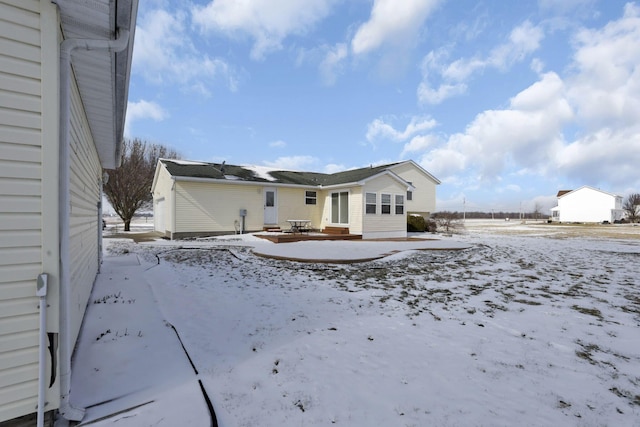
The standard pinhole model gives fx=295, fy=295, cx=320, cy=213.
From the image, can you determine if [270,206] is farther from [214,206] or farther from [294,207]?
[214,206]

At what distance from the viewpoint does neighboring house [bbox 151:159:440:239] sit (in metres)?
15.3

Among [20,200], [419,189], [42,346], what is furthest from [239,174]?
[419,189]

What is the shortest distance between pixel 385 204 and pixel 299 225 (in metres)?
5.05

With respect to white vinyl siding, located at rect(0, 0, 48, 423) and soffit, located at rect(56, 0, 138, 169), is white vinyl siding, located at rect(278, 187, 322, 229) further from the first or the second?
white vinyl siding, located at rect(0, 0, 48, 423)

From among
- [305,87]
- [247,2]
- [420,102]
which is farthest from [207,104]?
[420,102]

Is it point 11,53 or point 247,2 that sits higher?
point 247,2

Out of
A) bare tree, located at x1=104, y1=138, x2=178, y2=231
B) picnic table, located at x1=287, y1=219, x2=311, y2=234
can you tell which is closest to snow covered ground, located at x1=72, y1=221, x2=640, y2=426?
picnic table, located at x1=287, y1=219, x2=311, y2=234

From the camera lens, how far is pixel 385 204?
16375 mm

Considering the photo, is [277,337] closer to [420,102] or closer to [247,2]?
[247,2]

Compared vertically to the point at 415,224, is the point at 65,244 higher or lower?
higher

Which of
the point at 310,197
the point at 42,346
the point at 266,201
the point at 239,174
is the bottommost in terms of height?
the point at 42,346

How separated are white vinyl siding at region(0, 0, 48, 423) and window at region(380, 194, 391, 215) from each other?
15.1 metres

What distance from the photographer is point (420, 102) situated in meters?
17.7

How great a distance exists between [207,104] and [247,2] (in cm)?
675
